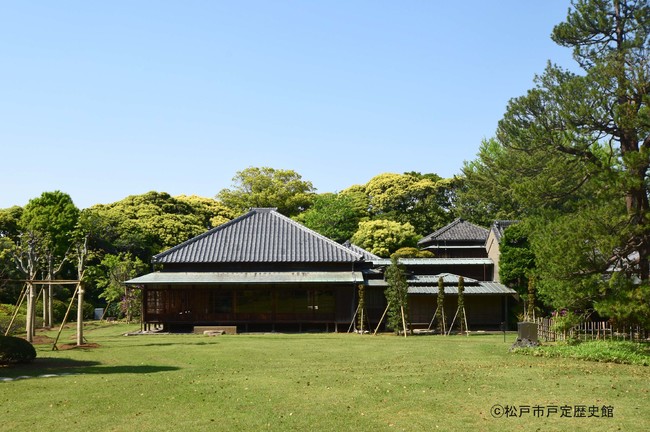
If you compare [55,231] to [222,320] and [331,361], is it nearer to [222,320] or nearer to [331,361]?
[222,320]

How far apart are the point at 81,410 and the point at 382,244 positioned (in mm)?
42601

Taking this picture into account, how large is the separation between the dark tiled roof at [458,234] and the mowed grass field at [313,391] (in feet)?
110

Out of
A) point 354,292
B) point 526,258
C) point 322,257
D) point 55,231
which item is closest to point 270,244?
point 322,257

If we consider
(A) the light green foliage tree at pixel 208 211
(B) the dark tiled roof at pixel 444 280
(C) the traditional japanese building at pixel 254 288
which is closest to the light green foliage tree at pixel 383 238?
(B) the dark tiled roof at pixel 444 280

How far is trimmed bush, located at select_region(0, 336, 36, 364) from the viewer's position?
61.7 ft

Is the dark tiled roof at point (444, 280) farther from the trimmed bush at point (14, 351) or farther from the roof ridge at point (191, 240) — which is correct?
the trimmed bush at point (14, 351)

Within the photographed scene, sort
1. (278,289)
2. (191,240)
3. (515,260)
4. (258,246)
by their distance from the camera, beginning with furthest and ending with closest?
1. (191,240)
2. (258,246)
3. (515,260)
4. (278,289)

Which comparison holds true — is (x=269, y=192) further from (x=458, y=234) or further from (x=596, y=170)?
(x=596, y=170)

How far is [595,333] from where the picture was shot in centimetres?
2628

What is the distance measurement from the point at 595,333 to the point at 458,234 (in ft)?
102

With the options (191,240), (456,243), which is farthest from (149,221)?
(456,243)

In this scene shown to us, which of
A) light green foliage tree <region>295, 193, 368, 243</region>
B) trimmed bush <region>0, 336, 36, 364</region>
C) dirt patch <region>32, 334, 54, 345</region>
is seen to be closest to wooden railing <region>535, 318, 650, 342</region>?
trimmed bush <region>0, 336, 36, 364</region>

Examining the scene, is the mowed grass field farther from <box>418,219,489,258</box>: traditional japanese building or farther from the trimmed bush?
<box>418,219,489,258</box>: traditional japanese building

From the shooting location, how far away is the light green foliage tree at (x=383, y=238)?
177ft
